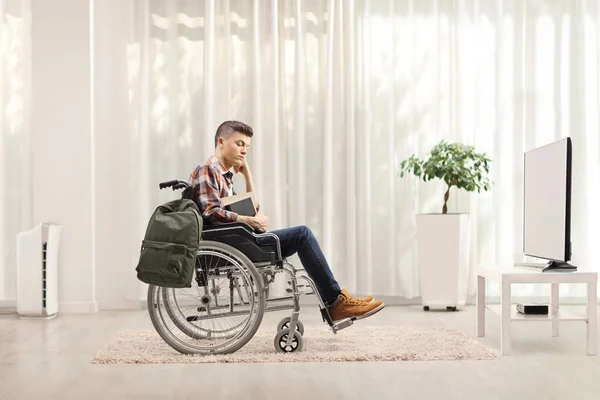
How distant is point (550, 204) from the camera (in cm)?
384

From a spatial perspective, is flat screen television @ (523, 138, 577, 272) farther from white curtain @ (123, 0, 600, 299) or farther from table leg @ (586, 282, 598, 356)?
white curtain @ (123, 0, 600, 299)

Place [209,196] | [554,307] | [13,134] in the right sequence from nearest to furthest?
[209,196], [554,307], [13,134]

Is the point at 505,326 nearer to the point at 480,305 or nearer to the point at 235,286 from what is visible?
the point at 480,305

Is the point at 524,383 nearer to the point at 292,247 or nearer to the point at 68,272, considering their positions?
the point at 292,247

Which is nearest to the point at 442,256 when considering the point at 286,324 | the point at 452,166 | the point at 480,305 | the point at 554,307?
the point at 452,166

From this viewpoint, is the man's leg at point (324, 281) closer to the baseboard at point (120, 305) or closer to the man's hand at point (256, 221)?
the man's hand at point (256, 221)

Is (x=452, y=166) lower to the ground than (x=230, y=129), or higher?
lower

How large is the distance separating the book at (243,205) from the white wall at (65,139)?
2.03 meters

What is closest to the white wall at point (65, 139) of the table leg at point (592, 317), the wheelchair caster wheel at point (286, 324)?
the wheelchair caster wheel at point (286, 324)

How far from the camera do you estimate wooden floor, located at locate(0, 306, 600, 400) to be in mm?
2873

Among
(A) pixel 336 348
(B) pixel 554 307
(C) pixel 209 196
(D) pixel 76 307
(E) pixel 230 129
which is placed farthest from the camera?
(D) pixel 76 307

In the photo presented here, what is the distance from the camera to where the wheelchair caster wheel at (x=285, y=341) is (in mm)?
3684

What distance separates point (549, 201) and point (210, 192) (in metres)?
1.55

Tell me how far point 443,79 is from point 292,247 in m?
2.58
